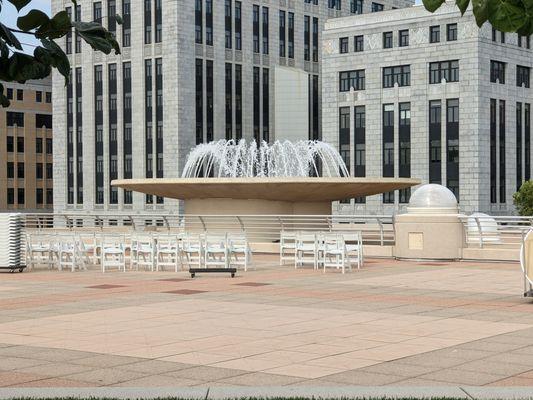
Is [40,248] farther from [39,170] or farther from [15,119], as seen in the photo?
[39,170]

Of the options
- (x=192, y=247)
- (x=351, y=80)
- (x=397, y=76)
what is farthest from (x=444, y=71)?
(x=192, y=247)

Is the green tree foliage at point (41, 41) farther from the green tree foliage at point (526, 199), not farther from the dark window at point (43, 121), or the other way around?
the dark window at point (43, 121)

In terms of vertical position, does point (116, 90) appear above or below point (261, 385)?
above

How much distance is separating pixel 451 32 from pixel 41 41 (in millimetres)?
75752

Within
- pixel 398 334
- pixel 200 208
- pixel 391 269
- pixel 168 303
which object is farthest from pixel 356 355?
pixel 200 208

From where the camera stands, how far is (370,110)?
82.5 m

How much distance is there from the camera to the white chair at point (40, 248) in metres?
25.0

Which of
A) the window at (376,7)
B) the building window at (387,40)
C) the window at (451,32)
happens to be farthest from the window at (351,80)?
the window at (376,7)

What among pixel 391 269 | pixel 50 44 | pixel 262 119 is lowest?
pixel 391 269

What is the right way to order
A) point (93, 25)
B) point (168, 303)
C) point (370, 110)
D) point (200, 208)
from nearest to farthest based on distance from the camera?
point (93, 25) → point (168, 303) → point (200, 208) → point (370, 110)

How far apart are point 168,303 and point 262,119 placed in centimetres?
7644

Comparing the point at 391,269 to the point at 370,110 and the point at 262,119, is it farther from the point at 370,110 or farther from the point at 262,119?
the point at 262,119

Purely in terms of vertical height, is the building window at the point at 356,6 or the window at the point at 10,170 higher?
the building window at the point at 356,6

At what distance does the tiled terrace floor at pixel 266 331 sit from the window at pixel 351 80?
6281 cm
